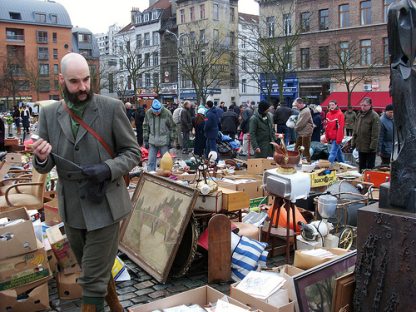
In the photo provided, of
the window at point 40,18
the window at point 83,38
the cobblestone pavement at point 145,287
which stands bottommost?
the cobblestone pavement at point 145,287

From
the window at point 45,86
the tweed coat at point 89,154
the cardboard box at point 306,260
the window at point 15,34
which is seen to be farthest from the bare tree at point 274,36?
the window at point 15,34

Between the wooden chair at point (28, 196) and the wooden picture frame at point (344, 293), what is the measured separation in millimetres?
4076

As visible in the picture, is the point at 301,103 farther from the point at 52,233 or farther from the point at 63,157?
the point at 63,157

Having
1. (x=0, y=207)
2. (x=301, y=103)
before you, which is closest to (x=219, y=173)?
(x=0, y=207)

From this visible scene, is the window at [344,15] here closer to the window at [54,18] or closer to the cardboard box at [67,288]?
the cardboard box at [67,288]

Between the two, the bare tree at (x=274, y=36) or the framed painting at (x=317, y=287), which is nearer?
the framed painting at (x=317, y=287)

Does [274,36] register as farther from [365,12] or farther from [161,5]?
[161,5]

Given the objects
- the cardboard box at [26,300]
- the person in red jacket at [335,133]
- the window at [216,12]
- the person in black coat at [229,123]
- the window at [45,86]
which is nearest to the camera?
the cardboard box at [26,300]

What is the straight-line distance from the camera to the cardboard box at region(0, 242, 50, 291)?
4.09m

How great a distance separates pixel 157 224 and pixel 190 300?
4.93 feet

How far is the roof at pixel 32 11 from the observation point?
A: 67.6 metres

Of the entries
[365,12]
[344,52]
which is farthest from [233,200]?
[365,12]

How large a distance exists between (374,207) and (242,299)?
1.26 metres

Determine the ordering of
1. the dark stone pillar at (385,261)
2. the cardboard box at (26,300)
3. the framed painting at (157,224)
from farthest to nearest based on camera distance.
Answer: the framed painting at (157,224) → the cardboard box at (26,300) → the dark stone pillar at (385,261)
